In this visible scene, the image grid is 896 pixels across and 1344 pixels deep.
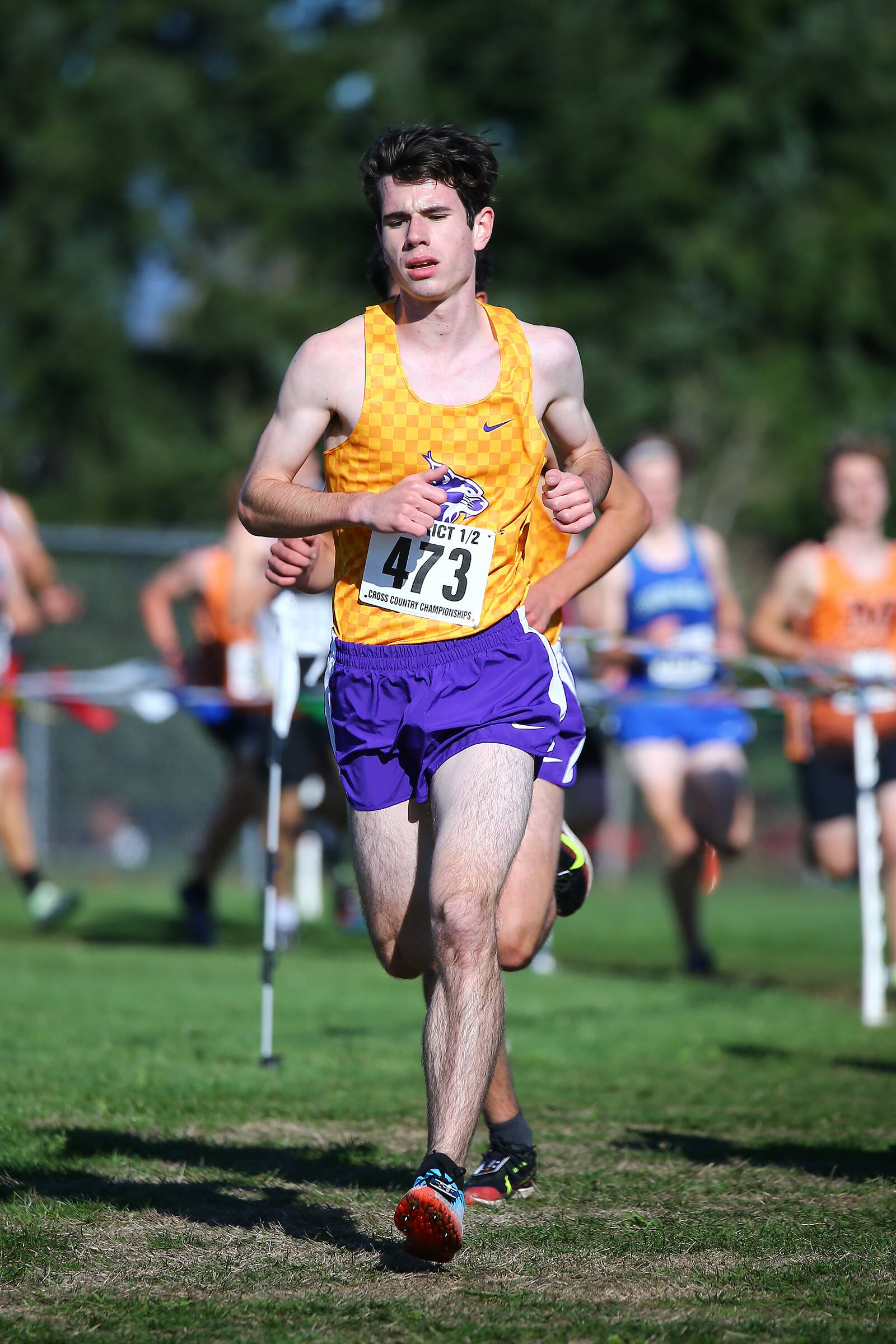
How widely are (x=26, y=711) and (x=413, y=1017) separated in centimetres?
633

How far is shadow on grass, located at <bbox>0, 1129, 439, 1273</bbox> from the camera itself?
3441 millimetres

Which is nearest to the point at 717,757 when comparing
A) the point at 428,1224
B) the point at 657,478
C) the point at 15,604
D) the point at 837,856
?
the point at 837,856

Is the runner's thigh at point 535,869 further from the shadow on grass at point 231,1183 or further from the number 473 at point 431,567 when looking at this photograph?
the shadow on grass at point 231,1183

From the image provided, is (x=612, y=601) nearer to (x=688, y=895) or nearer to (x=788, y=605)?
(x=788, y=605)

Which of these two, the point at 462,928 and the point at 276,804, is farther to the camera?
the point at 276,804

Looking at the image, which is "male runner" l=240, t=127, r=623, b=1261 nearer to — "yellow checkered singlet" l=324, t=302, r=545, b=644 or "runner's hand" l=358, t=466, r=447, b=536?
"yellow checkered singlet" l=324, t=302, r=545, b=644

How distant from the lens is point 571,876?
4.12 m

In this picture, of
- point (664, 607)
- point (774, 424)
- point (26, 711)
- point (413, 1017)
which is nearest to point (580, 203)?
point (774, 424)

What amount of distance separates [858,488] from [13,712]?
4779 mm

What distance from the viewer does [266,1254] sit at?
3.21 metres

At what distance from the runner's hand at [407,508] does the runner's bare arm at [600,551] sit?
0.57 meters

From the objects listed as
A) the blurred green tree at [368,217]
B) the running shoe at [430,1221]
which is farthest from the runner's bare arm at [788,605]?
the blurred green tree at [368,217]

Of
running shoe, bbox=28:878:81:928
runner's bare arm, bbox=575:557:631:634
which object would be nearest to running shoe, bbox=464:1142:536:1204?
runner's bare arm, bbox=575:557:631:634

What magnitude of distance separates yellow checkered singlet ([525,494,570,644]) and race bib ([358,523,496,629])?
382 mm
